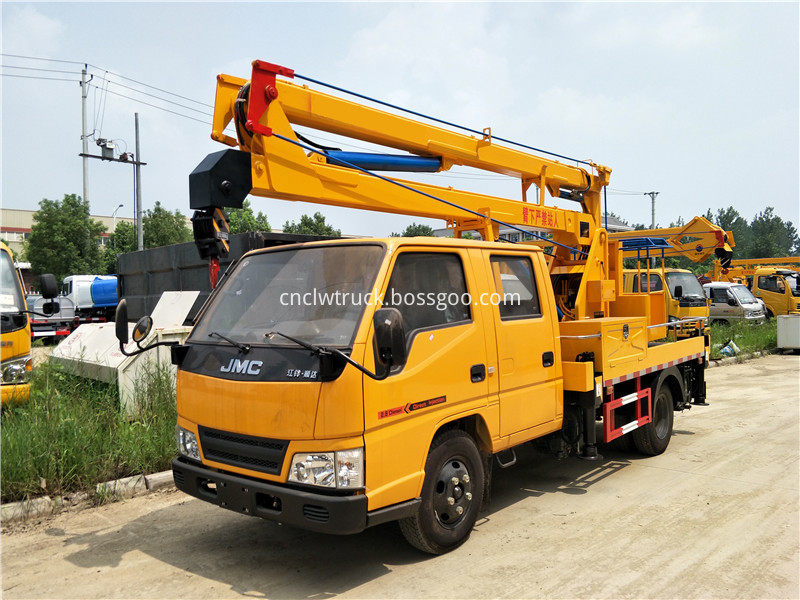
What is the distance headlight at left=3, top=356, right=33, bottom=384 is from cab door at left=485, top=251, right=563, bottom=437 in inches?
206

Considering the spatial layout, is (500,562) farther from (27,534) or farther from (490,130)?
(490,130)

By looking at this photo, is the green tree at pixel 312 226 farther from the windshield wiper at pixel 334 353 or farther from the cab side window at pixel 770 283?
the windshield wiper at pixel 334 353

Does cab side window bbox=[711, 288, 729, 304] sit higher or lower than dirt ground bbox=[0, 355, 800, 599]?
higher

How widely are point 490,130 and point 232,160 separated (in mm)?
3027

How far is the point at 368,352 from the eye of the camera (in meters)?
3.51

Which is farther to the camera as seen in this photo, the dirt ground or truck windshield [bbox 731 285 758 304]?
truck windshield [bbox 731 285 758 304]

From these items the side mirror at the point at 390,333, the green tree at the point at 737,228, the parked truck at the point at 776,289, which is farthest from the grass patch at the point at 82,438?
the green tree at the point at 737,228

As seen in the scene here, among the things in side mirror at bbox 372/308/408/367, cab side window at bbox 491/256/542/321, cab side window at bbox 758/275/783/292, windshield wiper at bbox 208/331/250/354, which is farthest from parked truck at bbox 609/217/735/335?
cab side window at bbox 758/275/783/292

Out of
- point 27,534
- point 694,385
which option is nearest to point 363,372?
point 27,534

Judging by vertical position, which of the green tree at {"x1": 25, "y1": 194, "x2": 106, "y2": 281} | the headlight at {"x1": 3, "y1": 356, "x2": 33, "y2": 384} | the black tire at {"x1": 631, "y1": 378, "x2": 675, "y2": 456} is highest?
the green tree at {"x1": 25, "y1": 194, "x2": 106, "y2": 281}

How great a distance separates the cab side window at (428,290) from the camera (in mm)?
3900

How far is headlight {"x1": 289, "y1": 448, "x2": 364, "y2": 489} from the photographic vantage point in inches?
134

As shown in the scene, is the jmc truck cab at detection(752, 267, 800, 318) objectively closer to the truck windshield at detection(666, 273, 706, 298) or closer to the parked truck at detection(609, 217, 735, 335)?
the truck windshield at detection(666, 273, 706, 298)

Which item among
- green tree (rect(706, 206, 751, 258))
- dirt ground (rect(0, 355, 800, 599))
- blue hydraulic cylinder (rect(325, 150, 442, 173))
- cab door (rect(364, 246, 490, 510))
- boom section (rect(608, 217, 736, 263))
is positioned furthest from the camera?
green tree (rect(706, 206, 751, 258))
